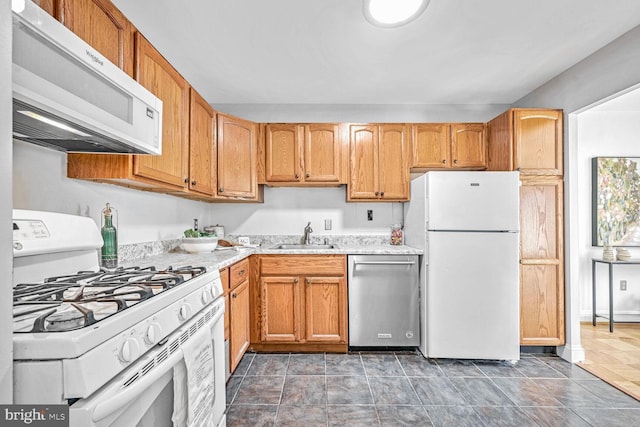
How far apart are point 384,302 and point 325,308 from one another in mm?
506

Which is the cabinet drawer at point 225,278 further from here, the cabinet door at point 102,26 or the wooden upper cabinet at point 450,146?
the wooden upper cabinet at point 450,146

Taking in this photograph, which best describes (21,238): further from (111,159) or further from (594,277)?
(594,277)

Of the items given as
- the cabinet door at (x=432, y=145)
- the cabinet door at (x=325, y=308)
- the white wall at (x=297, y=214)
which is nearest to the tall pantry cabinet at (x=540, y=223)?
the cabinet door at (x=432, y=145)

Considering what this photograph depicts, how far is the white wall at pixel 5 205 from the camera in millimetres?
528

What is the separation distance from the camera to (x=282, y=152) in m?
3.04

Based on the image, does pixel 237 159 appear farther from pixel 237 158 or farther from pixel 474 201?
pixel 474 201

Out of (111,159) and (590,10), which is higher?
(590,10)

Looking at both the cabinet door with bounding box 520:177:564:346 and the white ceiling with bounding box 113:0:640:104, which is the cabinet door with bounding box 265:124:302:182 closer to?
the white ceiling with bounding box 113:0:640:104

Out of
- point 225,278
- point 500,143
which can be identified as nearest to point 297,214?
point 225,278

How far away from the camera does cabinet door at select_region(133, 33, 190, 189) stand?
161cm

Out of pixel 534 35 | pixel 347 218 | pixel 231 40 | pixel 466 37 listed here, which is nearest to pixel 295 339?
pixel 347 218

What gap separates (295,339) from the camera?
8.64 ft

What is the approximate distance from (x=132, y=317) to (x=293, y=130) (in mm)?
2459

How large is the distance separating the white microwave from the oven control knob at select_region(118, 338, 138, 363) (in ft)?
2.27
